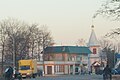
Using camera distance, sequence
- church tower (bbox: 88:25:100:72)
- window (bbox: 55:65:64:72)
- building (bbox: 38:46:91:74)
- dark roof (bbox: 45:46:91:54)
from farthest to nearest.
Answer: church tower (bbox: 88:25:100:72) → dark roof (bbox: 45:46:91:54) → window (bbox: 55:65:64:72) → building (bbox: 38:46:91:74)

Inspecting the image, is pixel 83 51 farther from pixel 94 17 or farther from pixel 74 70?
pixel 94 17

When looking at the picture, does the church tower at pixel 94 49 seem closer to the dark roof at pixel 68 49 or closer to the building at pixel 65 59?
the building at pixel 65 59

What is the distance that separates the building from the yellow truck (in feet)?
182

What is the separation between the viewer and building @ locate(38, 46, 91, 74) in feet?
451

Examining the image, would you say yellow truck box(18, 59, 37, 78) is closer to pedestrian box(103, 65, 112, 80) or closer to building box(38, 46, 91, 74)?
pedestrian box(103, 65, 112, 80)

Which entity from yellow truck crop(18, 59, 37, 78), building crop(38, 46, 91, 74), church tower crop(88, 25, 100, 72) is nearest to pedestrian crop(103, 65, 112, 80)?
yellow truck crop(18, 59, 37, 78)

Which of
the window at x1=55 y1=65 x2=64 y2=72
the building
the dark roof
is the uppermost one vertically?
the dark roof

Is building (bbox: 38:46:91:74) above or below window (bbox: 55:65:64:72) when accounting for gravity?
above

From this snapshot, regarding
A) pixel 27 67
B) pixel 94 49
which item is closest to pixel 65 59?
pixel 94 49

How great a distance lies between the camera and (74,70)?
459ft

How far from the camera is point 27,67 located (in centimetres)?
7581

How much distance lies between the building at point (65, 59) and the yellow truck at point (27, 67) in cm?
5557

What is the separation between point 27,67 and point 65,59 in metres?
66.3

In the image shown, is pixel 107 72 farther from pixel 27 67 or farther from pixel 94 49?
pixel 94 49
